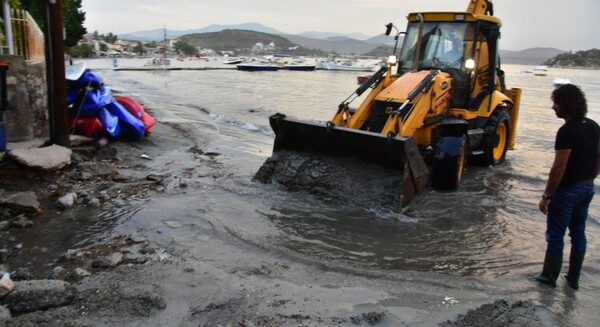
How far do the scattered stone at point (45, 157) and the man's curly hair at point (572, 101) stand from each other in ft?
22.1

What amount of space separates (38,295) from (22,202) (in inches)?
104

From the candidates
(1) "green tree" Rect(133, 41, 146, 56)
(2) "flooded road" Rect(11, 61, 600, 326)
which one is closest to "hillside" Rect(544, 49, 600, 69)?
(1) "green tree" Rect(133, 41, 146, 56)

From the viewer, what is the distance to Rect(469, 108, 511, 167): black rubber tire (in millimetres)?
9898

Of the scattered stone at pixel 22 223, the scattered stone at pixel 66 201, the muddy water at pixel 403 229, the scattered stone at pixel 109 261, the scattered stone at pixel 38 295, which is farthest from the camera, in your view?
the scattered stone at pixel 66 201

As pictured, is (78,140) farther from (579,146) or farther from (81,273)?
(579,146)

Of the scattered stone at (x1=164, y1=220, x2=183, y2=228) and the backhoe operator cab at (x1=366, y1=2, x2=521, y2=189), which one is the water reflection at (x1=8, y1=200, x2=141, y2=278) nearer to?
the scattered stone at (x1=164, y1=220, x2=183, y2=228)

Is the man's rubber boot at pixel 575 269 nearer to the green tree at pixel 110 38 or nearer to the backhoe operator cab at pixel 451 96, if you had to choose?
the backhoe operator cab at pixel 451 96

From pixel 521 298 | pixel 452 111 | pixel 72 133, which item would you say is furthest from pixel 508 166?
pixel 72 133

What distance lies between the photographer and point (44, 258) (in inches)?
197

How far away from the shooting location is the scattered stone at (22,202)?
20.0 feet

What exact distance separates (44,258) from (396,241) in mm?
4023

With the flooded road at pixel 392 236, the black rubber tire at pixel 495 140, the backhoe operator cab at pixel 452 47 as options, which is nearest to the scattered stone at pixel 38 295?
the flooded road at pixel 392 236

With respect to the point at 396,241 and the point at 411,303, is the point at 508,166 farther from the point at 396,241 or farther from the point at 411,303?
the point at 411,303

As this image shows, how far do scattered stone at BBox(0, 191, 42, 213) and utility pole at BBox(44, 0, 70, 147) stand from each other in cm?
201
